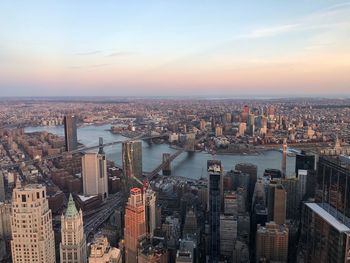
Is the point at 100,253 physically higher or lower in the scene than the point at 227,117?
lower

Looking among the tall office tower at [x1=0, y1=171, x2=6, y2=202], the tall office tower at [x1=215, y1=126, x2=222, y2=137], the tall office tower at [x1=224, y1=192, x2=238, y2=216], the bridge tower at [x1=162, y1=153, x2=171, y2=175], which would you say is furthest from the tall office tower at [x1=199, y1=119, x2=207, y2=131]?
the tall office tower at [x1=0, y1=171, x2=6, y2=202]

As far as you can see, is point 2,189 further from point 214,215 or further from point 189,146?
point 189,146

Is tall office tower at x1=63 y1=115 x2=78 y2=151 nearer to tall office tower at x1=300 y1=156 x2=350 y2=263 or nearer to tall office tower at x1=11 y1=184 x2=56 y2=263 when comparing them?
tall office tower at x1=11 y1=184 x2=56 y2=263

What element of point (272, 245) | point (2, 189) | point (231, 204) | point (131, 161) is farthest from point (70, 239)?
point (131, 161)

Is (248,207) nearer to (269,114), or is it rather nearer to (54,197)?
(54,197)

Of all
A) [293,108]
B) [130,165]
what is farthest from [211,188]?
[293,108]

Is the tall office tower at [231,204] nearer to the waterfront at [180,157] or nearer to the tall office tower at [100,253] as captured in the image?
the tall office tower at [100,253]
